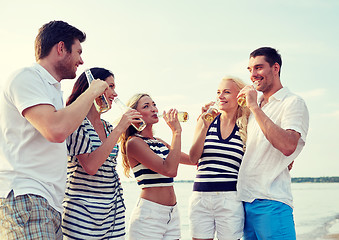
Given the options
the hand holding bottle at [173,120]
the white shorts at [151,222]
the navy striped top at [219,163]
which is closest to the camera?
the white shorts at [151,222]

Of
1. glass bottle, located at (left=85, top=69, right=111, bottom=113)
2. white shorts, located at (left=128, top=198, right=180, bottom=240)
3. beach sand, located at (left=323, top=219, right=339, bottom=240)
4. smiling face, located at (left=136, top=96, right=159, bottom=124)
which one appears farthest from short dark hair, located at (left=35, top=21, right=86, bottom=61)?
beach sand, located at (left=323, top=219, right=339, bottom=240)

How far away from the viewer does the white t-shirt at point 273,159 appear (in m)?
3.37

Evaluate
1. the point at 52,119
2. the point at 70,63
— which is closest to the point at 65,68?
the point at 70,63

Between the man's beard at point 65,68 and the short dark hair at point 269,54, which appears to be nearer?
the man's beard at point 65,68

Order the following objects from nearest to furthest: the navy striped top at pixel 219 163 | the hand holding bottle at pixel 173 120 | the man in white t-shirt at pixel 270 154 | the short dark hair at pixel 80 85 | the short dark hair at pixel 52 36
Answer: the short dark hair at pixel 52 36 → the short dark hair at pixel 80 85 → the man in white t-shirt at pixel 270 154 → the navy striped top at pixel 219 163 → the hand holding bottle at pixel 173 120

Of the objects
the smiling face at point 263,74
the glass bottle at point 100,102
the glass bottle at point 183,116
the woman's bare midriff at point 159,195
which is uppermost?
the smiling face at point 263,74

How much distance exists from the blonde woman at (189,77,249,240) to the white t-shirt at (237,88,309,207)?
0.45 feet

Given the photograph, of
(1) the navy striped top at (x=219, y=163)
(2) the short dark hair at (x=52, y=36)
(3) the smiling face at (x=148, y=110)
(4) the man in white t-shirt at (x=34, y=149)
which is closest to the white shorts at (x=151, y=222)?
(1) the navy striped top at (x=219, y=163)

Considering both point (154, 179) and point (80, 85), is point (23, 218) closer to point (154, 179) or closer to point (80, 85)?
point (80, 85)

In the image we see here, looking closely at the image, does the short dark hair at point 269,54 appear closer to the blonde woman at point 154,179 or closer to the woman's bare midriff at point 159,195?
the blonde woman at point 154,179

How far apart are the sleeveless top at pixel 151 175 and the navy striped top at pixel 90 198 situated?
56 cm

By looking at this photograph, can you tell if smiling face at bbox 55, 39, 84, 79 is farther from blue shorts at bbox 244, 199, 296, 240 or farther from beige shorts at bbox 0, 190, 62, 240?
blue shorts at bbox 244, 199, 296, 240

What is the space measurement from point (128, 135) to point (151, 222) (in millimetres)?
921

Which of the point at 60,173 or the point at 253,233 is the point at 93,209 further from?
the point at 253,233
